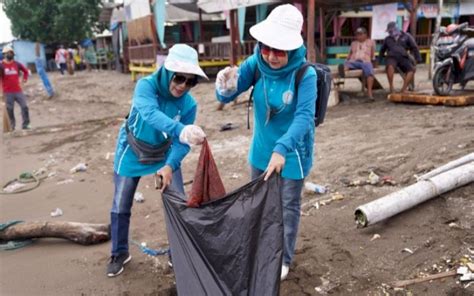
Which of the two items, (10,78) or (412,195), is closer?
(412,195)

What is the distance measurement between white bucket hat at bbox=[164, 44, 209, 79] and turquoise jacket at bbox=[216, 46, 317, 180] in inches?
8.3

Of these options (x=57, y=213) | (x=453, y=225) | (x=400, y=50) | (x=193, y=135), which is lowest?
(x=57, y=213)

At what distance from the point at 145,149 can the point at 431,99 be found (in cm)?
573

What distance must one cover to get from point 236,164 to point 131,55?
41.8ft

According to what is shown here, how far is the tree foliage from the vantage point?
27406mm

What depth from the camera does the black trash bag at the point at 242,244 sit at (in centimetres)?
203

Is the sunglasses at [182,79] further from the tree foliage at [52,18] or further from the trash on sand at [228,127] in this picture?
the tree foliage at [52,18]

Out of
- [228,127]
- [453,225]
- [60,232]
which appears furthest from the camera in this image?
[228,127]

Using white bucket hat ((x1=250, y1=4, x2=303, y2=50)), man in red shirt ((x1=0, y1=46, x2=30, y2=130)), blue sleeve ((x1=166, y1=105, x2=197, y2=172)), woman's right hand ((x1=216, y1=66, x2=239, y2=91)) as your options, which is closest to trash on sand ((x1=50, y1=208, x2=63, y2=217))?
blue sleeve ((x1=166, y1=105, x2=197, y2=172))

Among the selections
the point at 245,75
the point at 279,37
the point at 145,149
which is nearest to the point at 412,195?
the point at 245,75

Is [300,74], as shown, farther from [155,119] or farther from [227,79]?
[155,119]

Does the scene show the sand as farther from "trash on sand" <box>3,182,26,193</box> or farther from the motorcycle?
the motorcycle

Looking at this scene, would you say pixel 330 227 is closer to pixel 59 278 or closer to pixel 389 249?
pixel 389 249

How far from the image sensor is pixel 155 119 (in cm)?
229
